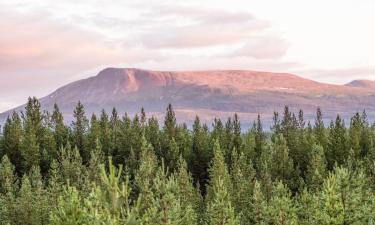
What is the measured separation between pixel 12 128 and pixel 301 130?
9326 cm

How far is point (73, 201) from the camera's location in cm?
4328

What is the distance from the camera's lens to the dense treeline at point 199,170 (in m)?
66.2

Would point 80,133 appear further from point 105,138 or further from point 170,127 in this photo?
point 170,127

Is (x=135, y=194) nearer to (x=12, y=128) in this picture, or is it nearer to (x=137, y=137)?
(x=137, y=137)

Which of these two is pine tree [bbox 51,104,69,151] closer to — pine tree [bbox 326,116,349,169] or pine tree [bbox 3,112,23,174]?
pine tree [bbox 3,112,23,174]

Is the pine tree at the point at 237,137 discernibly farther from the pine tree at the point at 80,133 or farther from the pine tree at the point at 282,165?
the pine tree at the point at 80,133

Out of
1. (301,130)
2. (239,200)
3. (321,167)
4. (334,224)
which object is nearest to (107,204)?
(334,224)

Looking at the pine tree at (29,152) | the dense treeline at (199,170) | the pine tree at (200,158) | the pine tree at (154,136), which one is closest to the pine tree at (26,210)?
the dense treeline at (199,170)

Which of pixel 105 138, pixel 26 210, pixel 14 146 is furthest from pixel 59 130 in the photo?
pixel 26 210

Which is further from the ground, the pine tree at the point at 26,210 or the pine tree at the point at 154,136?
the pine tree at the point at 154,136

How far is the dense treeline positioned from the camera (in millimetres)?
66250

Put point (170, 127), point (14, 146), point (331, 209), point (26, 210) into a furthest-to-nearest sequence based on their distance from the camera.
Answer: point (170, 127) < point (14, 146) < point (26, 210) < point (331, 209)

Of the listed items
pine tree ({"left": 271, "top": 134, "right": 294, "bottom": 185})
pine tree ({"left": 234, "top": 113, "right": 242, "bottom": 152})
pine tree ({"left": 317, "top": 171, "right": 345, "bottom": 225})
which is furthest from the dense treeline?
pine tree ({"left": 234, "top": 113, "right": 242, "bottom": 152})

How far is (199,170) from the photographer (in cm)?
15000
